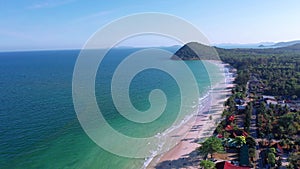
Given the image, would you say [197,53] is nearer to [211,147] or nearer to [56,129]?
[56,129]

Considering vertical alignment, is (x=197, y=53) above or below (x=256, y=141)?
above

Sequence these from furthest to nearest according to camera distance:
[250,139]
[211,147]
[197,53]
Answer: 1. [197,53]
2. [250,139]
3. [211,147]

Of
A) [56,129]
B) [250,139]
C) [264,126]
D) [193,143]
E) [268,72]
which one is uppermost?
[268,72]

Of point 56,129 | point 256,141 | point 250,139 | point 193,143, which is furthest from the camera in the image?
point 56,129

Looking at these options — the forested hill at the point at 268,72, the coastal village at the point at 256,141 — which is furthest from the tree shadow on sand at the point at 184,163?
the forested hill at the point at 268,72

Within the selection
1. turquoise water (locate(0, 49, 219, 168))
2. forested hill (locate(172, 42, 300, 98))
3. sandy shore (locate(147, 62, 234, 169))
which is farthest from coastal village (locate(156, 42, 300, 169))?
turquoise water (locate(0, 49, 219, 168))

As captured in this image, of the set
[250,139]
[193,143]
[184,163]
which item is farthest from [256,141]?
[184,163]

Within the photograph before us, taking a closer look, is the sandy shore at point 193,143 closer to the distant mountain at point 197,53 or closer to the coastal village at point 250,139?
the coastal village at point 250,139

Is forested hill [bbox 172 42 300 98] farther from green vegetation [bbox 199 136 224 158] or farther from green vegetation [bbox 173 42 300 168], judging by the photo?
green vegetation [bbox 199 136 224 158]
